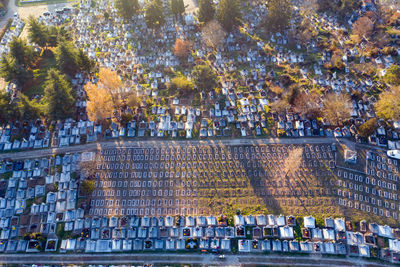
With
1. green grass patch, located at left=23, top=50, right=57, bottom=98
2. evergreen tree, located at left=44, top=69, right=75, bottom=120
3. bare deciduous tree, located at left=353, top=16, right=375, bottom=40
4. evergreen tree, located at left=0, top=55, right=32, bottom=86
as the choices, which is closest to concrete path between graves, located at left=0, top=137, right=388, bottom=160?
evergreen tree, located at left=44, top=69, right=75, bottom=120

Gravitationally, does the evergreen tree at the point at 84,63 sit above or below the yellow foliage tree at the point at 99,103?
above

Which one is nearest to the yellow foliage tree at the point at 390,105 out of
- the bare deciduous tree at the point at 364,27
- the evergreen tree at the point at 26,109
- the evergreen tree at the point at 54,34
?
the bare deciduous tree at the point at 364,27

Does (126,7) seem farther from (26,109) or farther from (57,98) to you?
(26,109)

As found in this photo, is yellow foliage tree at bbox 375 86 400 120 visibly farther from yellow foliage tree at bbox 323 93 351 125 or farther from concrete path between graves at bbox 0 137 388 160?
concrete path between graves at bbox 0 137 388 160

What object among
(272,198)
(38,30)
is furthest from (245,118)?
(38,30)

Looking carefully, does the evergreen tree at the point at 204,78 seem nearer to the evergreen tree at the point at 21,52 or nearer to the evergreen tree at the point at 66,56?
the evergreen tree at the point at 66,56

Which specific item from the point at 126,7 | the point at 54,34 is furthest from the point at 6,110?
the point at 126,7
